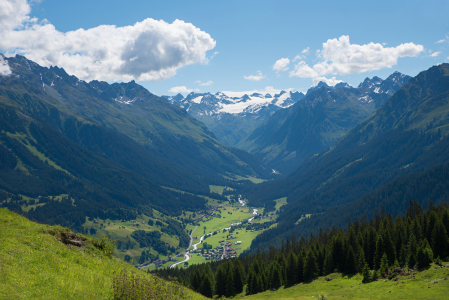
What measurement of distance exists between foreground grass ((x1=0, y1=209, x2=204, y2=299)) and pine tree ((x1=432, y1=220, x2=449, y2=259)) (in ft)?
226

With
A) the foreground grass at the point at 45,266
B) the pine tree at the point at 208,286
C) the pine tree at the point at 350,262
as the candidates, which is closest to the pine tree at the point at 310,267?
the pine tree at the point at 350,262

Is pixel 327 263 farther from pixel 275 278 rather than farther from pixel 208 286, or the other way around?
pixel 208 286

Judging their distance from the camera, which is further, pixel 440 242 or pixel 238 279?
pixel 238 279

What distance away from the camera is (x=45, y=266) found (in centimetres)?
2519

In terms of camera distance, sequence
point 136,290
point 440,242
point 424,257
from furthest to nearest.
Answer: point 440,242 < point 424,257 < point 136,290

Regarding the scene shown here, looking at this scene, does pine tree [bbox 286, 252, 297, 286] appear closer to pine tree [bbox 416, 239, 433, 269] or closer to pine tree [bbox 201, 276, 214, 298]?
pine tree [bbox 201, 276, 214, 298]

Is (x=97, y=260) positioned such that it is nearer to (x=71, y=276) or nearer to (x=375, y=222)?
(x=71, y=276)

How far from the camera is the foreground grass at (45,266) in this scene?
21.8m

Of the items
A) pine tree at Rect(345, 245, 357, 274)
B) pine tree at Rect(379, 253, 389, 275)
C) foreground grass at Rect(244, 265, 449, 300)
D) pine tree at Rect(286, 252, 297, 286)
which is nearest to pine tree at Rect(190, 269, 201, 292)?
pine tree at Rect(286, 252, 297, 286)

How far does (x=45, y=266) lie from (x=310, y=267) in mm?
76189

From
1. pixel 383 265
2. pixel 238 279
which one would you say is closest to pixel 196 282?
pixel 238 279

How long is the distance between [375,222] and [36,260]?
106 metres

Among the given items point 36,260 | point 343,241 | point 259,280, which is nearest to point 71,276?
point 36,260

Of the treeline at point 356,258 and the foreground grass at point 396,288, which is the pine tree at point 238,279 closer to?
the treeline at point 356,258
